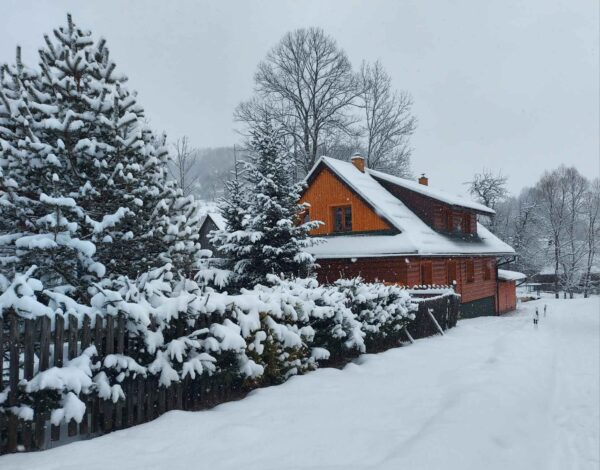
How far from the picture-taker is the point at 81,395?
480 centimetres

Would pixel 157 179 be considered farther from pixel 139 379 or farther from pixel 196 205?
pixel 139 379

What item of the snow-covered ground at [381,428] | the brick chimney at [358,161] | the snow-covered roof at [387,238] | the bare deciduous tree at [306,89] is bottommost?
the snow-covered ground at [381,428]

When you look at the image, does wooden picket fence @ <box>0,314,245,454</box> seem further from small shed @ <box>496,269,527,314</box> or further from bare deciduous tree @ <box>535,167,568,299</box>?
bare deciduous tree @ <box>535,167,568,299</box>

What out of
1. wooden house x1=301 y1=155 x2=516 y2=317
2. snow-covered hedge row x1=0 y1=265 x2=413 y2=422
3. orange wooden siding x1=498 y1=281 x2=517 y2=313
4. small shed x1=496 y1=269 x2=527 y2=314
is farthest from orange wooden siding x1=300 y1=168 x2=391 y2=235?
snow-covered hedge row x1=0 y1=265 x2=413 y2=422

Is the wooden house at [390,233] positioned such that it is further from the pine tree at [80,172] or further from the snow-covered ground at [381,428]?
the pine tree at [80,172]

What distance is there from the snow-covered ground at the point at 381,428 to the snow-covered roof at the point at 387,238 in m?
11.1

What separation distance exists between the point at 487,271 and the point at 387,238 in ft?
37.6

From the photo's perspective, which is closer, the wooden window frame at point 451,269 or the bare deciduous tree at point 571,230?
the wooden window frame at point 451,269

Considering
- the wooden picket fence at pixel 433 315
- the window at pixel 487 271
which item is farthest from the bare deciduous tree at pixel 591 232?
the wooden picket fence at pixel 433 315

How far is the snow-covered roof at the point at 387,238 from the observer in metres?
19.5

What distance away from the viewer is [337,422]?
207 inches

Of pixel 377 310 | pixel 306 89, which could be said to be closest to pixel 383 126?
pixel 306 89

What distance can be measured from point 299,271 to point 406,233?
19.1 ft

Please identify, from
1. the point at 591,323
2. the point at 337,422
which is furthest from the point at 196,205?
the point at 591,323
